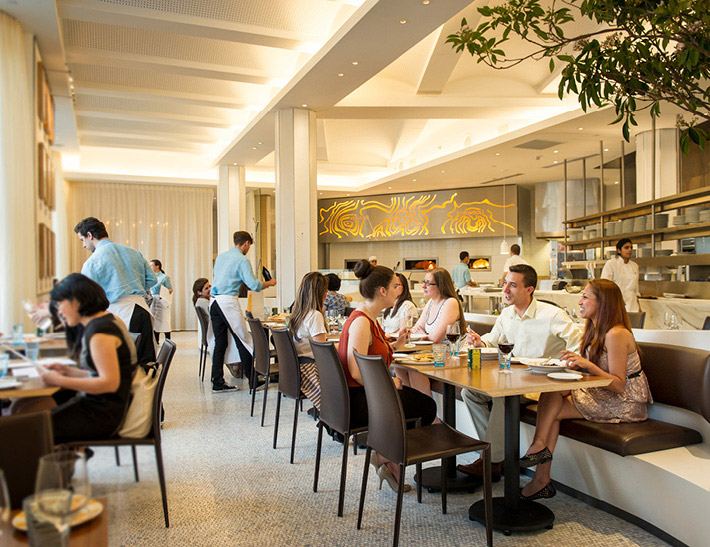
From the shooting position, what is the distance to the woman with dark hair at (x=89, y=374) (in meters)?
1.49

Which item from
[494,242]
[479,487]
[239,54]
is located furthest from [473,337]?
[494,242]

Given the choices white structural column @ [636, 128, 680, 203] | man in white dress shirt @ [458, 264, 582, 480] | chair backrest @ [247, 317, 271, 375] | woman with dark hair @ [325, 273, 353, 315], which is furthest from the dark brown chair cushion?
white structural column @ [636, 128, 680, 203]

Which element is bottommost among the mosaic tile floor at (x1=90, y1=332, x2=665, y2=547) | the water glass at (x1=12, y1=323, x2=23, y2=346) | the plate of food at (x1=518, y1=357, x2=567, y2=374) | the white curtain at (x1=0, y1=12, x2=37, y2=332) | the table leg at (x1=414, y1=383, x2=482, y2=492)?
the mosaic tile floor at (x1=90, y1=332, x2=665, y2=547)

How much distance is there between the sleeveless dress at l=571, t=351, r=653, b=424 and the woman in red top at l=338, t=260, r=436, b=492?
863 millimetres

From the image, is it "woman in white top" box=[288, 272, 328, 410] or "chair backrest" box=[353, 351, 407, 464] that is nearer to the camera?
"chair backrest" box=[353, 351, 407, 464]

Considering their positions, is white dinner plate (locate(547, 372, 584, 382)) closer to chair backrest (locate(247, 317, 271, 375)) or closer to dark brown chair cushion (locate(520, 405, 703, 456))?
dark brown chair cushion (locate(520, 405, 703, 456))

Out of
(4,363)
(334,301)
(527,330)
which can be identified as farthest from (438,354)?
(334,301)

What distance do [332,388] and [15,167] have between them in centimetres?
189

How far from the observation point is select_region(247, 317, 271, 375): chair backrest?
4707 mm

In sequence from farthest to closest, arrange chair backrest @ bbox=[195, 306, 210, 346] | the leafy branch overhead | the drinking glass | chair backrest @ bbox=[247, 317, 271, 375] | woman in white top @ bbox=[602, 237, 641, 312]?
woman in white top @ bbox=[602, 237, 641, 312] → chair backrest @ bbox=[195, 306, 210, 346] → chair backrest @ bbox=[247, 317, 271, 375] → the leafy branch overhead → the drinking glass

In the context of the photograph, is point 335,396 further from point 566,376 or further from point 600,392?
point 600,392

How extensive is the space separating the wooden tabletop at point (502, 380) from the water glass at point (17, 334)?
178cm

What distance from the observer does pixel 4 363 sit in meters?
1.60

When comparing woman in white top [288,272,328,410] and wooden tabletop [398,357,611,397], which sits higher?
woman in white top [288,272,328,410]
